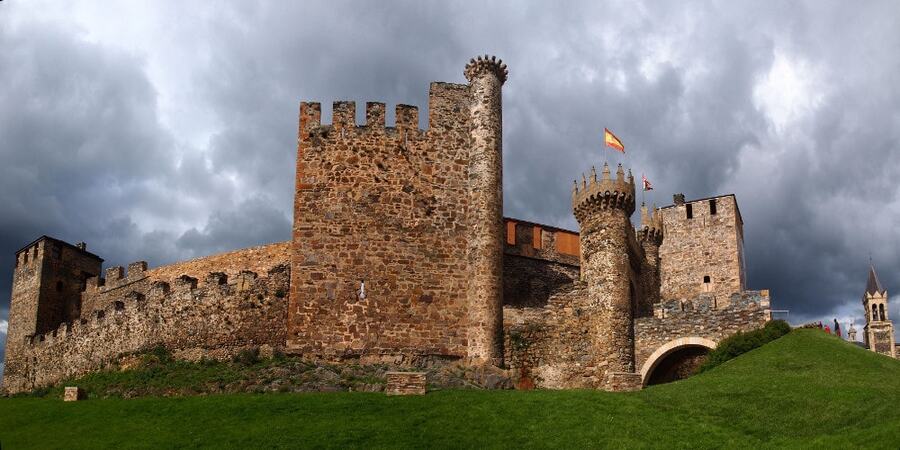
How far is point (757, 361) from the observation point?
28875 millimetres

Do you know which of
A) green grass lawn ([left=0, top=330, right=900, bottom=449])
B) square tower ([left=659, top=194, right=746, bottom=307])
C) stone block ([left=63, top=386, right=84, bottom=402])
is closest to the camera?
green grass lawn ([left=0, top=330, right=900, bottom=449])

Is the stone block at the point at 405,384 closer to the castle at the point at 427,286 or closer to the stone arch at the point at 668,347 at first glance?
the castle at the point at 427,286

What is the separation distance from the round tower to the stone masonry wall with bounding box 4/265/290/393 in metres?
6.80

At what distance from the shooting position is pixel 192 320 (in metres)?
32.6

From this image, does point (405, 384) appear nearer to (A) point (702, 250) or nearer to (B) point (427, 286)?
(B) point (427, 286)

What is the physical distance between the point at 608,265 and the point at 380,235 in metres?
8.89

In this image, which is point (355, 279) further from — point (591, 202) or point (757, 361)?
point (757, 361)

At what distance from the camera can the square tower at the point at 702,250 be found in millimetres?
52312

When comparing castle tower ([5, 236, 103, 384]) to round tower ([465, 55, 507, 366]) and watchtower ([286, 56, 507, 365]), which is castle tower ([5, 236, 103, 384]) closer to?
watchtower ([286, 56, 507, 365])

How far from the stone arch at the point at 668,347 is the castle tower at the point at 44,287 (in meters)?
32.8

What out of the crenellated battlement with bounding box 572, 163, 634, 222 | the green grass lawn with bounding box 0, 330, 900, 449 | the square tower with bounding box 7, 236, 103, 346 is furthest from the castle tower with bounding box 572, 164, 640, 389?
the square tower with bounding box 7, 236, 103, 346

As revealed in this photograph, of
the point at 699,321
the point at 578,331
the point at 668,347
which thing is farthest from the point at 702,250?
the point at 578,331

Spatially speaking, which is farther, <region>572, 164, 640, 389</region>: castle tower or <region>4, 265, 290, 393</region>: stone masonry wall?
<region>572, 164, 640, 389</region>: castle tower

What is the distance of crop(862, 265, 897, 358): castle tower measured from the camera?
7639cm
